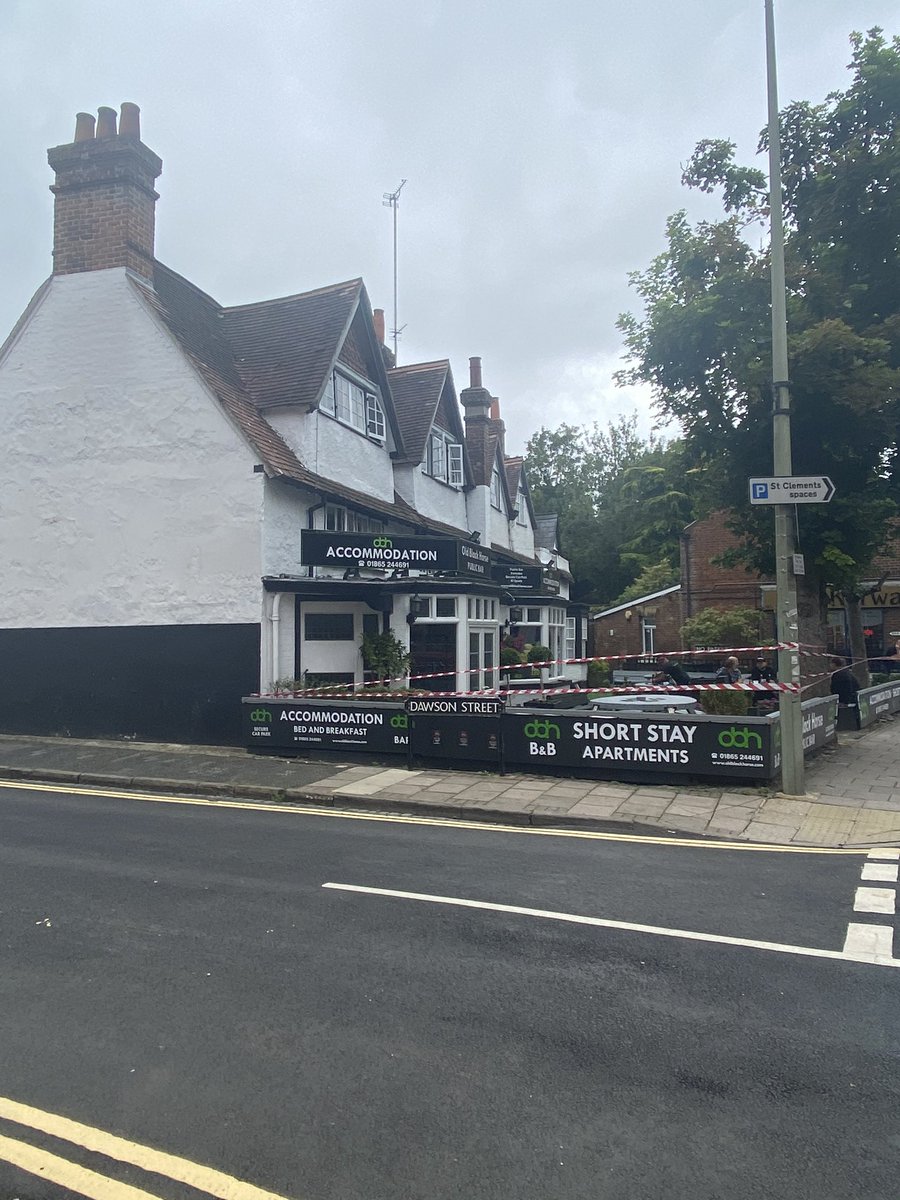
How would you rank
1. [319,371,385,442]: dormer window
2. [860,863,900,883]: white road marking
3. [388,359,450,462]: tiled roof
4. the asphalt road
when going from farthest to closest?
[388,359,450,462]: tiled roof
[319,371,385,442]: dormer window
[860,863,900,883]: white road marking
the asphalt road

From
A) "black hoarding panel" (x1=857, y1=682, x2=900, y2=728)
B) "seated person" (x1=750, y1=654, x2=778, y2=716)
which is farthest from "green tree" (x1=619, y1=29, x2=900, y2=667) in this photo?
"black hoarding panel" (x1=857, y1=682, x2=900, y2=728)

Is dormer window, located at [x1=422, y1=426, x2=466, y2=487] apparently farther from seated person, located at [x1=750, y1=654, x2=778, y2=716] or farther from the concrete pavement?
the concrete pavement

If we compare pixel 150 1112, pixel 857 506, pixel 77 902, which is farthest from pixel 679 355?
pixel 150 1112

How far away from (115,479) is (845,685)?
15775mm

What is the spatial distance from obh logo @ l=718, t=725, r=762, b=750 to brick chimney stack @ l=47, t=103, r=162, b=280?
13.5 metres

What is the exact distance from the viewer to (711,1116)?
10.9 ft

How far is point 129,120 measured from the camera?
1516cm

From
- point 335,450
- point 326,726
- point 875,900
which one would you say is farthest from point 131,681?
point 875,900

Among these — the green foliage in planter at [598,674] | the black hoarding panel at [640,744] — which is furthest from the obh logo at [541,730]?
the green foliage in planter at [598,674]

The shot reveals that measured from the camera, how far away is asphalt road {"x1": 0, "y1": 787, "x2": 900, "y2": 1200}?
305cm

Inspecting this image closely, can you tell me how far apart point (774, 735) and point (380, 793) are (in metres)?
5.11

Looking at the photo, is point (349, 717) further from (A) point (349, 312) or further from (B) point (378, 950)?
(A) point (349, 312)

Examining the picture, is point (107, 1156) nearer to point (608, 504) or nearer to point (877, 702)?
point (877, 702)

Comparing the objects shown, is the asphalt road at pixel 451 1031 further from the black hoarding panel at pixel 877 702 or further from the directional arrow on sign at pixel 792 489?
the black hoarding panel at pixel 877 702
